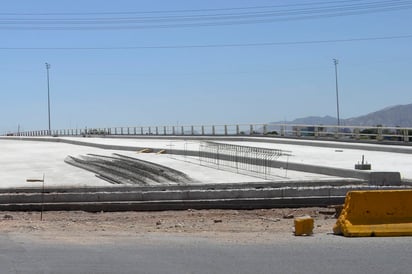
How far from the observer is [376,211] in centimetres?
1181

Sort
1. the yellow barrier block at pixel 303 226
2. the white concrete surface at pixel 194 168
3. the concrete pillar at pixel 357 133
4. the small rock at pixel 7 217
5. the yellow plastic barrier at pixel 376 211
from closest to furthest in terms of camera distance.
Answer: the yellow plastic barrier at pixel 376 211 < the yellow barrier block at pixel 303 226 < the small rock at pixel 7 217 < the white concrete surface at pixel 194 168 < the concrete pillar at pixel 357 133

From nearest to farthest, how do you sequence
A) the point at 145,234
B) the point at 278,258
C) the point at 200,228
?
the point at 278,258
the point at 145,234
the point at 200,228

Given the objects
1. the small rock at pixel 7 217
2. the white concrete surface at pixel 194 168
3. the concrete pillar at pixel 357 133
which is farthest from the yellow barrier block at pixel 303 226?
the concrete pillar at pixel 357 133

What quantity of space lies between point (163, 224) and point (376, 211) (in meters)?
5.25

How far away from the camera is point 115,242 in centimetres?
1148

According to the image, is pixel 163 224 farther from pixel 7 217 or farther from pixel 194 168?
pixel 194 168

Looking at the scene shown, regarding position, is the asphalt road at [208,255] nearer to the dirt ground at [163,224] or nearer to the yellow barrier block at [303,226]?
the yellow barrier block at [303,226]

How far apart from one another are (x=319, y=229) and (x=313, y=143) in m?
28.2

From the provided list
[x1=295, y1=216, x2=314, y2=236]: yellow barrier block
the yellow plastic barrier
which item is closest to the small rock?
[x1=295, y1=216, x2=314, y2=236]: yellow barrier block

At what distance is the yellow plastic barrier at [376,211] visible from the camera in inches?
462

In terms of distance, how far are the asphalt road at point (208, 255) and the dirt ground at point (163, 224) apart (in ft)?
2.45

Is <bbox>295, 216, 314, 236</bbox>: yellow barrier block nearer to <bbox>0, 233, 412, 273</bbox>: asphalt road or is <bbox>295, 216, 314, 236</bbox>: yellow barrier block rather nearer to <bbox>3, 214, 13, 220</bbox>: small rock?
<bbox>0, 233, 412, 273</bbox>: asphalt road

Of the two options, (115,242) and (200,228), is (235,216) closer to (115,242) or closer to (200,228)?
(200,228)

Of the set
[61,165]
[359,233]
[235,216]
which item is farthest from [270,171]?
[359,233]
